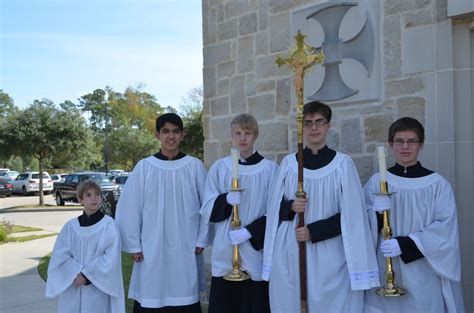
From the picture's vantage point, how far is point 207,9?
676cm

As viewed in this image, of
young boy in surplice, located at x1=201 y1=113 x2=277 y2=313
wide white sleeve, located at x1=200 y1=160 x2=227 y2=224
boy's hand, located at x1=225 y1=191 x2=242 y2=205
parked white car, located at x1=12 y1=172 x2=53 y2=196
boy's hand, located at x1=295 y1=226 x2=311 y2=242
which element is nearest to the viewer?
boy's hand, located at x1=295 y1=226 x2=311 y2=242

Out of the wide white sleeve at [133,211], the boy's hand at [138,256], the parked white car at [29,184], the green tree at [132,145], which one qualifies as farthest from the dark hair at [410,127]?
the green tree at [132,145]

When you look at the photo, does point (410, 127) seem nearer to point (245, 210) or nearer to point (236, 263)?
point (245, 210)

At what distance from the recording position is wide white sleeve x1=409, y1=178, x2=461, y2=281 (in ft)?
11.2

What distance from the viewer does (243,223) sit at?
3963 millimetres

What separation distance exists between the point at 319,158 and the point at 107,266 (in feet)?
6.26

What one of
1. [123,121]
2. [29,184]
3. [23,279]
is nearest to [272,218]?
[23,279]

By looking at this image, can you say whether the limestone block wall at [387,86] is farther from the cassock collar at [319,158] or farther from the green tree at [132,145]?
the green tree at [132,145]

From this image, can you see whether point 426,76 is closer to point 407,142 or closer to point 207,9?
A: point 407,142

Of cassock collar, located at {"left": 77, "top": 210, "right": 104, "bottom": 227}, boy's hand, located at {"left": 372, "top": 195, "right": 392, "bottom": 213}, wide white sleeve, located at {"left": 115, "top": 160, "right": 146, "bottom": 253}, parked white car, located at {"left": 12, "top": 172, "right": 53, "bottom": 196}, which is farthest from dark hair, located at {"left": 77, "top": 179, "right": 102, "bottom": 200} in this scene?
parked white car, located at {"left": 12, "top": 172, "right": 53, "bottom": 196}

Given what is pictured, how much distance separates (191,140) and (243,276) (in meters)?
20.4

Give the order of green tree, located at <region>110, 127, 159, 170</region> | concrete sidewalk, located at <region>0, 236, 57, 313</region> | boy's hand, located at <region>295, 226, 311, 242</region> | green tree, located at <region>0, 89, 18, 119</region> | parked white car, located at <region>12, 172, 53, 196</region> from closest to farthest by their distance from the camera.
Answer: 1. boy's hand, located at <region>295, 226, 311, 242</region>
2. concrete sidewalk, located at <region>0, 236, 57, 313</region>
3. parked white car, located at <region>12, 172, 53, 196</region>
4. green tree, located at <region>110, 127, 159, 170</region>
5. green tree, located at <region>0, 89, 18, 119</region>

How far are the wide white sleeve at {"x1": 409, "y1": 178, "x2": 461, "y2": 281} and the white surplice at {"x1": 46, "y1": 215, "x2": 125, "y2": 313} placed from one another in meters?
2.32

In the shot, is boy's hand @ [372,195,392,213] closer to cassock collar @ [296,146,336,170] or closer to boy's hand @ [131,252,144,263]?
cassock collar @ [296,146,336,170]
